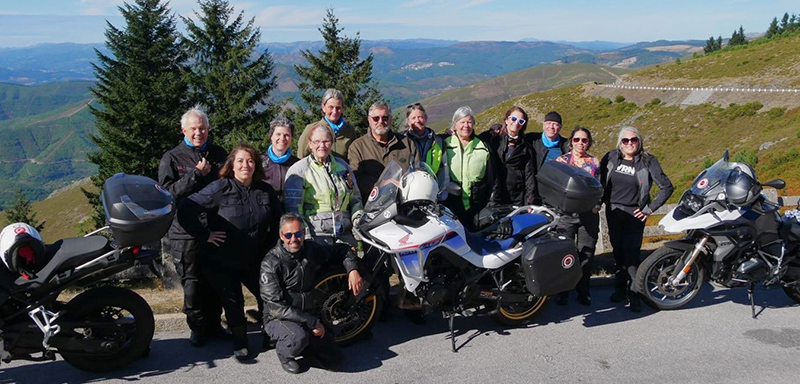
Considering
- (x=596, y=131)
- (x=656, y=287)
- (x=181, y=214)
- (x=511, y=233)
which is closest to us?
(x=181, y=214)

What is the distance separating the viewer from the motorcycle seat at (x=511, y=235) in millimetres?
5141

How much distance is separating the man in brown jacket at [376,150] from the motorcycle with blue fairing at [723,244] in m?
2.55

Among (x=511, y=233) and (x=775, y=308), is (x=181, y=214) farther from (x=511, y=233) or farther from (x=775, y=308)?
(x=775, y=308)

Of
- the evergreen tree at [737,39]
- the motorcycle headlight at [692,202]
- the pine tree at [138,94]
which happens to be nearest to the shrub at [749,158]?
the motorcycle headlight at [692,202]

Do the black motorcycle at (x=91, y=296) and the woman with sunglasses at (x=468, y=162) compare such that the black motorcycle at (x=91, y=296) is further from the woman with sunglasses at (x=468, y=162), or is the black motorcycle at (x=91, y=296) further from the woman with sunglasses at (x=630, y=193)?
the woman with sunglasses at (x=630, y=193)

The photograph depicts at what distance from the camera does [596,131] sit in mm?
56844

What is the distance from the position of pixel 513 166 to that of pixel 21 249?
4356mm

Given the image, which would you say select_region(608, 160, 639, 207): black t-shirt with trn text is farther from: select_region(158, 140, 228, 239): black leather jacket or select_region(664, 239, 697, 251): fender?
select_region(158, 140, 228, 239): black leather jacket

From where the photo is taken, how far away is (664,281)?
573 centimetres

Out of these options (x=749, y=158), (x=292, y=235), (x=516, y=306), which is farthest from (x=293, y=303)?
(x=749, y=158)

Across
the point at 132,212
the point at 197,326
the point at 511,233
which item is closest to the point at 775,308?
the point at 511,233

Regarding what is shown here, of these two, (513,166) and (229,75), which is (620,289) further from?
(229,75)

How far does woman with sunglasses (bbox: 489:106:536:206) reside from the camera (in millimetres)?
6059

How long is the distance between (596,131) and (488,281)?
181 feet
